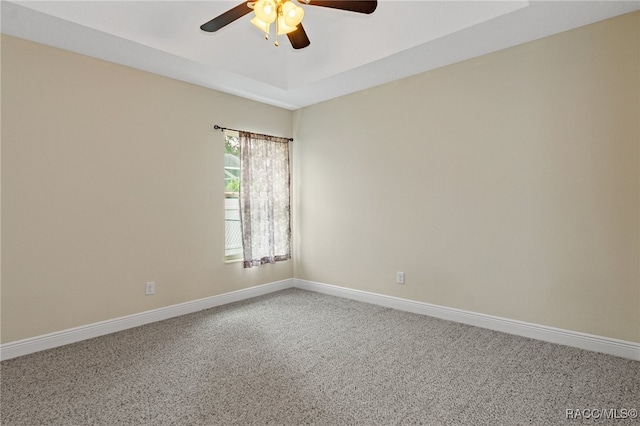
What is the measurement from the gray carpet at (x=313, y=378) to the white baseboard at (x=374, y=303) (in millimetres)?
88

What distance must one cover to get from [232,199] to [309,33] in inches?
83.1

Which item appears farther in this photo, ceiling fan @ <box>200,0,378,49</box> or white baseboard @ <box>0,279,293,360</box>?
white baseboard @ <box>0,279,293,360</box>

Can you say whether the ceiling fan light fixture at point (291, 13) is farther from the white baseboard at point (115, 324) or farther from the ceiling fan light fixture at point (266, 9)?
the white baseboard at point (115, 324)

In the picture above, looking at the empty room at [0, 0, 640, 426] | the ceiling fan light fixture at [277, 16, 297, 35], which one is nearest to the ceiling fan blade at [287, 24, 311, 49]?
the empty room at [0, 0, 640, 426]

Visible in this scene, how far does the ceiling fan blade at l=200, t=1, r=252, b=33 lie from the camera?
2.16 metres

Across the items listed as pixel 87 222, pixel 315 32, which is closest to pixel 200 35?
pixel 315 32

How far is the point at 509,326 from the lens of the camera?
3102mm

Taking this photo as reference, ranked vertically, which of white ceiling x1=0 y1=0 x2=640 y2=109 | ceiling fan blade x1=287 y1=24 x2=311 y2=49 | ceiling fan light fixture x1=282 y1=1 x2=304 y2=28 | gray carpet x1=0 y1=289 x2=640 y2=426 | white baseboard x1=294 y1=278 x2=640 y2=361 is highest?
white ceiling x1=0 y1=0 x2=640 y2=109

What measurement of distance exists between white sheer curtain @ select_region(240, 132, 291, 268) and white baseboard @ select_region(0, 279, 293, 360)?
41 cm

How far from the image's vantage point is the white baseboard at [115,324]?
272 centimetres

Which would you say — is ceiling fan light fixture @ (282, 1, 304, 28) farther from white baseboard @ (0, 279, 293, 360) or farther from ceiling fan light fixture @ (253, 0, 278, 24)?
white baseboard @ (0, 279, 293, 360)

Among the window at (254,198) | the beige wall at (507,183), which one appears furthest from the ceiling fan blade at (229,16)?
the beige wall at (507,183)

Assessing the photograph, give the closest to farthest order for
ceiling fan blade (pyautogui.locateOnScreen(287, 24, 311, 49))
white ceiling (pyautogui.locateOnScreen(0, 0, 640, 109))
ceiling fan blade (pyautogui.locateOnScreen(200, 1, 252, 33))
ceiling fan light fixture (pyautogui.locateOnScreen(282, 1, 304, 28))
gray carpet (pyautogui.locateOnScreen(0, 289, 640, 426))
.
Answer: gray carpet (pyautogui.locateOnScreen(0, 289, 640, 426))
ceiling fan light fixture (pyautogui.locateOnScreen(282, 1, 304, 28))
ceiling fan blade (pyautogui.locateOnScreen(200, 1, 252, 33))
ceiling fan blade (pyautogui.locateOnScreen(287, 24, 311, 49))
white ceiling (pyautogui.locateOnScreen(0, 0, 640, 109))

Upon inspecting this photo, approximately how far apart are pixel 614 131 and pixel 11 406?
4.46m
